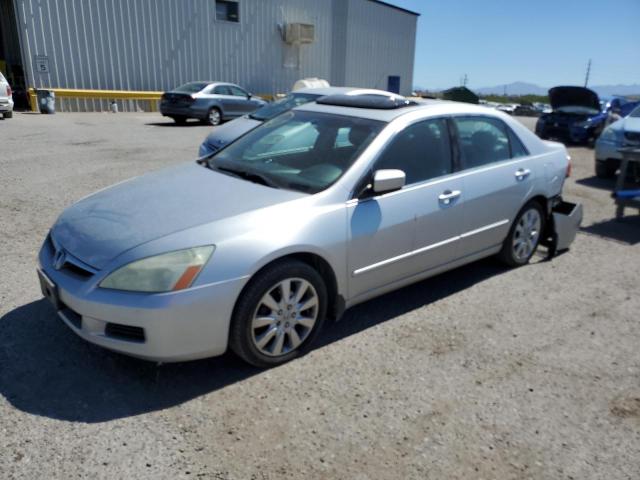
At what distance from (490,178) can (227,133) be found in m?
4.84

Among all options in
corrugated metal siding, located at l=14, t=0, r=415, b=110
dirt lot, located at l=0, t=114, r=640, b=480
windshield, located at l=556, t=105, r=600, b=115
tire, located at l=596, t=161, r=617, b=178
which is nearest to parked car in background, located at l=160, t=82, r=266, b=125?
corrugated metal siding, located at l=14, t=0, r=415, b=110

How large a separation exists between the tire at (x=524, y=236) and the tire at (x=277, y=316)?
7.51ft

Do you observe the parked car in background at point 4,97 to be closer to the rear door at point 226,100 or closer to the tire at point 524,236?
the rear door at point 226,100

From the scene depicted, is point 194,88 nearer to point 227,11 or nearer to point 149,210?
point 227,11

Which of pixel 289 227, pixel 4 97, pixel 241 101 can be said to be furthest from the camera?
pixel 241 101

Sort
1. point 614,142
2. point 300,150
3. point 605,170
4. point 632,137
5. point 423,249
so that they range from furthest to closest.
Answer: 1. point 605,170
2. point 614,142
3. point 632,137
4. point 300,150
5. point 423,249

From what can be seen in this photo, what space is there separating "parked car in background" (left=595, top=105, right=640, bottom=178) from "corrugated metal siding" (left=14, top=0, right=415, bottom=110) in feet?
60.0

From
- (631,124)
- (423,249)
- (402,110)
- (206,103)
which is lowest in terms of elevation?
(423,249)

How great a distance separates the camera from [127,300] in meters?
2.72

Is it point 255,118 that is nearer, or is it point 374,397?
point 374,397

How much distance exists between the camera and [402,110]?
4012 mm

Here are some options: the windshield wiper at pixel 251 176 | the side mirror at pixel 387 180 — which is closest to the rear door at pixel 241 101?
the windshield wiper at pixel 251 176

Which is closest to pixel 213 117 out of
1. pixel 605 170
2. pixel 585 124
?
pixel 585 124

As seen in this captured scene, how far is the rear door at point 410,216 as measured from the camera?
137 inches
